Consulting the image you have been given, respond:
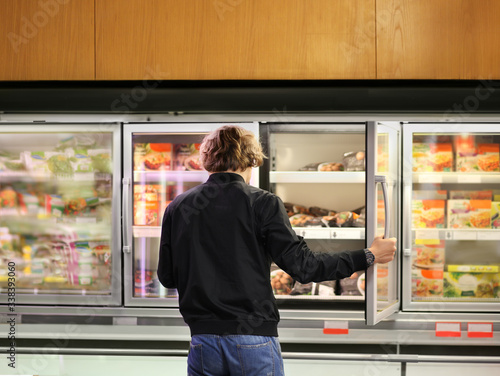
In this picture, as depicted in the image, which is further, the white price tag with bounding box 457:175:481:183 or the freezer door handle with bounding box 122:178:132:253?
the white price tag with bounding box 457:175:481:183

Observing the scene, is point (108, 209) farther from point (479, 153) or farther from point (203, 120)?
point (479, 153)

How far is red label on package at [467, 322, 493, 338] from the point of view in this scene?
290 cm

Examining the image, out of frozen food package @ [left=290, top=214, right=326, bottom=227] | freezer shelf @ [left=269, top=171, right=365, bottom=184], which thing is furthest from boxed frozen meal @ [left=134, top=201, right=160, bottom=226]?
frozen food package @ [left=290, top=214, right=326, bottom=227]

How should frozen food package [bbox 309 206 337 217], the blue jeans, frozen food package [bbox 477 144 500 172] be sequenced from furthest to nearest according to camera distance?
1. frozen food package [bbox 309 206 337 217]
2. frozen food package [bbox 477 144 500 172]
3. the blue jeans

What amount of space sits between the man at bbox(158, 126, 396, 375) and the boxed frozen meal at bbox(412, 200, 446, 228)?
1623mm

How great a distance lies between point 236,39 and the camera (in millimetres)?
2668

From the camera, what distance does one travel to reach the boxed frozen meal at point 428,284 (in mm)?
3361

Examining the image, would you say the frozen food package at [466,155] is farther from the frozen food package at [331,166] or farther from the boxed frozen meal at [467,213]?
the frozen food package at [331,166]

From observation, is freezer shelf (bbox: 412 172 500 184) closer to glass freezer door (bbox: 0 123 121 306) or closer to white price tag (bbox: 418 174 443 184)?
white price tag (bbox: 418 174 443 184)

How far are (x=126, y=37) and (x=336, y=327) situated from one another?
76.4 inches

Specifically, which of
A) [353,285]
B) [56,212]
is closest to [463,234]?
[353,285]

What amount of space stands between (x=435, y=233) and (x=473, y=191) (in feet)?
1.69

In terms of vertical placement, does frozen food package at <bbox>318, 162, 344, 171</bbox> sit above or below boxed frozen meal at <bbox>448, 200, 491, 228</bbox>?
above

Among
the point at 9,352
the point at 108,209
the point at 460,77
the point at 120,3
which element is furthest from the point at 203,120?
the point at 9,352
